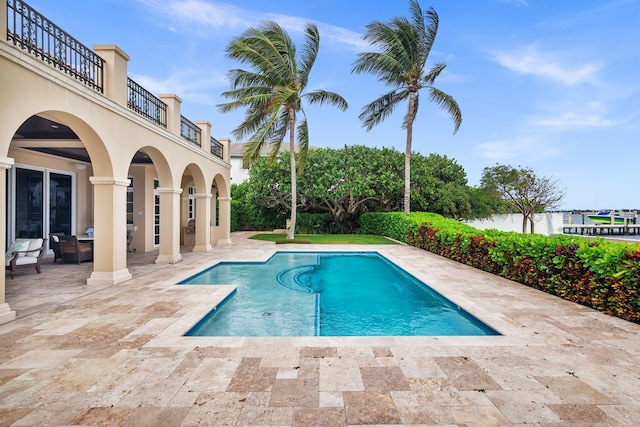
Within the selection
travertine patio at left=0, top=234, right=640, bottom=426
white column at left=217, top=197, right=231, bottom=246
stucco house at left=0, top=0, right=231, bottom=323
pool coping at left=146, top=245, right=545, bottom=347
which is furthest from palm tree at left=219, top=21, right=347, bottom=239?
travertine patio at left=0, top=234, right=640, bottom=426

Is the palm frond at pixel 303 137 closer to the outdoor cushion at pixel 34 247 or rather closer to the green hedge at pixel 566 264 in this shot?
the green hedge at pixel 566 264

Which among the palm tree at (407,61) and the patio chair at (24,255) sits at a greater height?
the palm tree at (407,61)

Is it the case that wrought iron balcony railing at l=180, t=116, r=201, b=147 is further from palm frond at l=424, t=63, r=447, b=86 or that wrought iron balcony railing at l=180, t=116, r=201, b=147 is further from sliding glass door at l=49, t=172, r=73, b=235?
palm frond at l=424, t=63, r=447, b=86

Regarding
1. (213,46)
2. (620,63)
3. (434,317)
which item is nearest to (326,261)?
(434,317)

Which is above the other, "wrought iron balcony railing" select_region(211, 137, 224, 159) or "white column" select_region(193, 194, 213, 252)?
"wrought iron balcony railing" select_region(211, 137, 224, 159)

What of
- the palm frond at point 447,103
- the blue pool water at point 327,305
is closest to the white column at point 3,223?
the blue pool water at point 327,305

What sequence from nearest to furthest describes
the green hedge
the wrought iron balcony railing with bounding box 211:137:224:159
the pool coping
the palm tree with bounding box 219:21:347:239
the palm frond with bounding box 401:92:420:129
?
the pool coping, the green hedge, the palm tree with bounding box 219:21:347:239, the wrought iron balcony railing with bounding box 211:137:224:159, the palm frond with bounding box 401:92:420:129

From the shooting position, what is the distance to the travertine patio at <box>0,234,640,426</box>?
2723mm

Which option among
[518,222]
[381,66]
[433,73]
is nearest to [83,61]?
[381,66]

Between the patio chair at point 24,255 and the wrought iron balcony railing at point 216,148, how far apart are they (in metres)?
8.18

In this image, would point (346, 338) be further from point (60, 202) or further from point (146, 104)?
point (60, 202)

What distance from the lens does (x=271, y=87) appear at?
52.9 ft

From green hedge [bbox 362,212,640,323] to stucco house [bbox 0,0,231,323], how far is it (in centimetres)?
1001

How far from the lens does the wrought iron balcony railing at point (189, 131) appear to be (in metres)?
11.8
